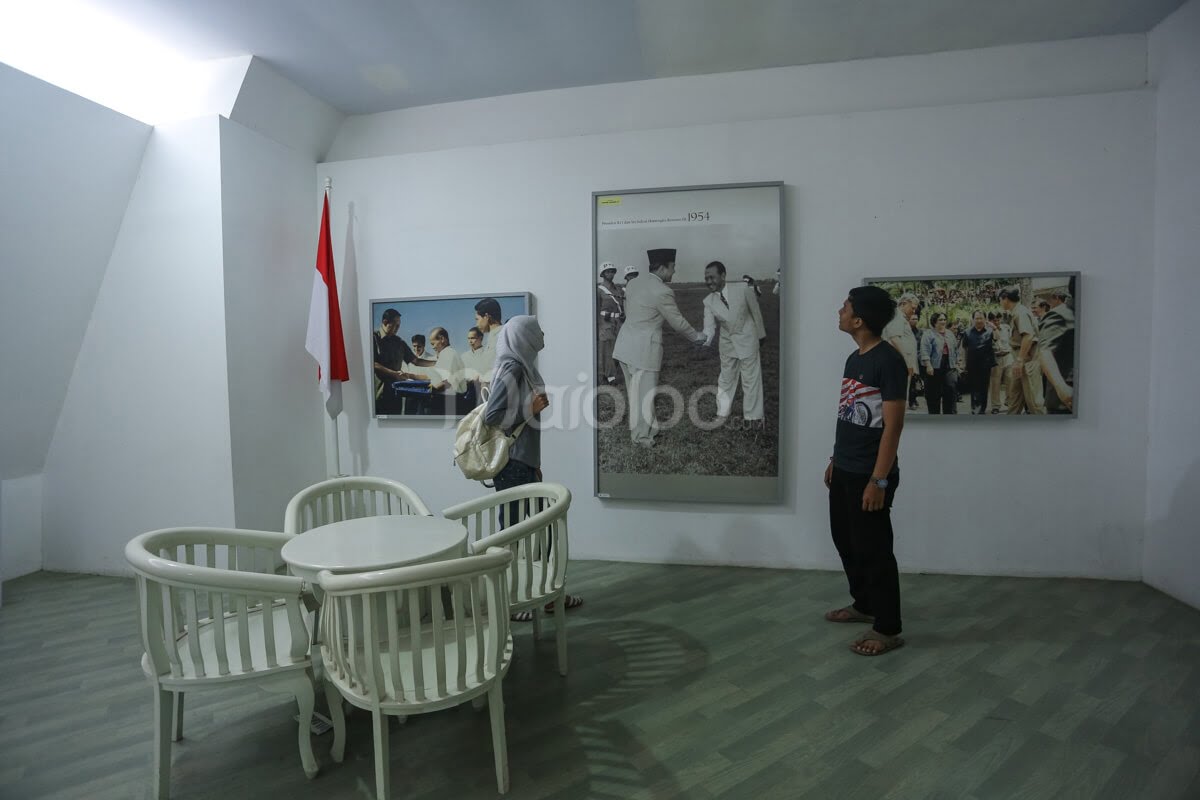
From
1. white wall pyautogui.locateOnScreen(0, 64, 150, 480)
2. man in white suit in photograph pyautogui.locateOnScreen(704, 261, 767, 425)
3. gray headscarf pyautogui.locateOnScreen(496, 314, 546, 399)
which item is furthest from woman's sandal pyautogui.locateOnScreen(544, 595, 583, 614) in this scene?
white wall pyautogui.locateOnScreen(0, 64, 150, 480)

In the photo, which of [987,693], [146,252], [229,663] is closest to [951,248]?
[987,693]

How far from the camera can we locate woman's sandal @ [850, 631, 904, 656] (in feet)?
8.92

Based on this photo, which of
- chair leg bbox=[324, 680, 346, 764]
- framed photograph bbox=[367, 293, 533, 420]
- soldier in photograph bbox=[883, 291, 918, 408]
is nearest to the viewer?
chair leg bbox=[324, 680, 346, 764]

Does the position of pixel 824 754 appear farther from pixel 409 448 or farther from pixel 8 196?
pixel 8 196

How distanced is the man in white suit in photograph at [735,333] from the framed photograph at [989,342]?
754 millimetres

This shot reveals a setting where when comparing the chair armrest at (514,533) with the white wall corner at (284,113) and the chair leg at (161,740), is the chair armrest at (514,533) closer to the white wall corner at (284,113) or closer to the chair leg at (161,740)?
the chair leg at (161,740)

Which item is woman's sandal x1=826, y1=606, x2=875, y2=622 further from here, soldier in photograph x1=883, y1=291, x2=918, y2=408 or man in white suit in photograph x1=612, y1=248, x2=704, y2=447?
man in white suit in photograph x1=612, y1=248, x2=704, y2=447

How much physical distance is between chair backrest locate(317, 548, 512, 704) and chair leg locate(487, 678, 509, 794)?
71 mm

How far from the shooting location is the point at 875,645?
2.73m

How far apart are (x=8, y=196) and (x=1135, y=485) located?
647 cm

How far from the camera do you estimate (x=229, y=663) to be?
1.91m

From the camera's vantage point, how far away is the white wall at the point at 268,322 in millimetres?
3701

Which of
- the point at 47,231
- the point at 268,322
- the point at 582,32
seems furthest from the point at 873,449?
the point at 47,231

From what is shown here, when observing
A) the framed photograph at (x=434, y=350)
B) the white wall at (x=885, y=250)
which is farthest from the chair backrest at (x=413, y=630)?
the framed photograph at (x=434, y=350)
